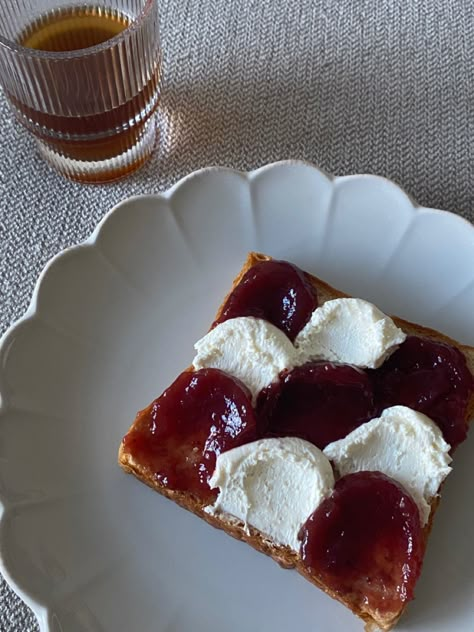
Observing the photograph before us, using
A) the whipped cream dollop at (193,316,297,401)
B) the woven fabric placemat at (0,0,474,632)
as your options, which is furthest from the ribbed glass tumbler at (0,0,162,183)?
the whipped cream dollop at (193,316,297,401)

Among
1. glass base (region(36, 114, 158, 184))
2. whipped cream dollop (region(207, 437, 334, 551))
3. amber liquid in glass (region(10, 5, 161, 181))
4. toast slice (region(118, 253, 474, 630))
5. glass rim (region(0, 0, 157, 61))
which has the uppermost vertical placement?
glass rim (region(0, 0, 157, 61))

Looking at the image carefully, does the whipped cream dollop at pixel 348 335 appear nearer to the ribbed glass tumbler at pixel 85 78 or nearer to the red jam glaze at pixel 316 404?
the red jam glaze at pixel 316 404

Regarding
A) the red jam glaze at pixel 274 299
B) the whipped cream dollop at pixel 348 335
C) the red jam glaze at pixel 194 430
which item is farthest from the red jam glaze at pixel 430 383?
the red jam glaze at pixel 194 430

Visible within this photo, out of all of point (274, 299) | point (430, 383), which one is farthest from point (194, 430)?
point (430, 383)

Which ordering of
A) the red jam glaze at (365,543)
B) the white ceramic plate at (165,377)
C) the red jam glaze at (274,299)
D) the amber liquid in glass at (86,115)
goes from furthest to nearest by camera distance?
the amber liquid in glass at (86,115) → the red jam glaze at (274,299) → the white ceramic plate at (165,377) → the red jam glaze at (365,543)

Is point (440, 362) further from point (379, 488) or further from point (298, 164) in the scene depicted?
point (298, 164)

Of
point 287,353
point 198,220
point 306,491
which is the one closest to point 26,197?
point 198,220

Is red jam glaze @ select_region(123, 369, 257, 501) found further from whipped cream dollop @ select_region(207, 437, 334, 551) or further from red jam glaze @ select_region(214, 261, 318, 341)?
red jam glaze @ select_region(214, 261, 318, 341)
